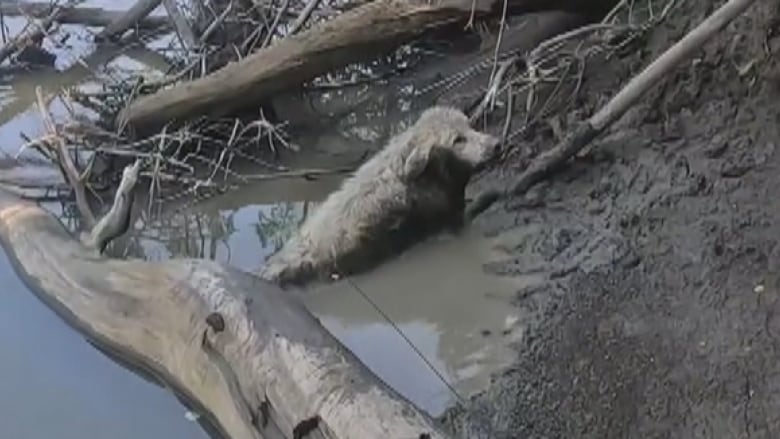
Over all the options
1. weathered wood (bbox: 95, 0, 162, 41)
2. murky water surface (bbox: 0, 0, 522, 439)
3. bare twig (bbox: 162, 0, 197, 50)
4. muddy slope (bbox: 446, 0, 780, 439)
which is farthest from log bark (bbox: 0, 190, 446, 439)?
weathered wood (bbox: 95, 0, 162, 41)

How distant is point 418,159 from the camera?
19.5 feet

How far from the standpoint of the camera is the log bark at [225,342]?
3.96 meters

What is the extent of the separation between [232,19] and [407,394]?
3.91 m

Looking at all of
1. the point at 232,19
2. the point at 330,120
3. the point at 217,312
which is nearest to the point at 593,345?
the point at 217,312

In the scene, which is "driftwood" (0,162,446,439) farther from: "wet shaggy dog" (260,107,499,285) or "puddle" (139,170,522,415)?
"wet shaggy dog" (260,107,499,285)

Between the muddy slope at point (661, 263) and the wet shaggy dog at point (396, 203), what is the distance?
253mm

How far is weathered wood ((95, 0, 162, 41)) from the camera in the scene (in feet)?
31.2

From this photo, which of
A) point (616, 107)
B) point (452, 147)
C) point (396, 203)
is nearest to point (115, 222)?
point (396, 203)

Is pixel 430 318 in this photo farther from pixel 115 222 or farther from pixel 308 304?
pixel 115 222

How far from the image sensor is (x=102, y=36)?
32.4 ft

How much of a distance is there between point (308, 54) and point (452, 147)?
137 cm

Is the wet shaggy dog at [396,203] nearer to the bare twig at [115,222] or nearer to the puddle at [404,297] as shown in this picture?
the puddle at [404,297]

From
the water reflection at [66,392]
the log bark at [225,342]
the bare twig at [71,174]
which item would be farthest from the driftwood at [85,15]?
the water reflection at [66,392]

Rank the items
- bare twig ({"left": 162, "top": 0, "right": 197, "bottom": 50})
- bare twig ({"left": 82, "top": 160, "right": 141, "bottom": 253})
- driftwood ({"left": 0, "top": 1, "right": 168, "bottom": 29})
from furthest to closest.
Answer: driftwood ({"left": 0, "top": 1, "right": 168, "bottom": 29}) < bare twig ({"left": 162, "top": 0, "right": 197, "bottom": 50}) < bare twig ({"left": 82, "top": 160, "right": 141, "bottom": 253})
